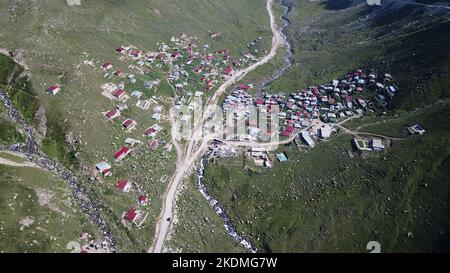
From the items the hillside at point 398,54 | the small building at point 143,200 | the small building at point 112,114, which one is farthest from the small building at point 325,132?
the small building at point 112,114

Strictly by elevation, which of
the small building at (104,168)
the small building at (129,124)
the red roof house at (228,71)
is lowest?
the red roof house at (228,71)

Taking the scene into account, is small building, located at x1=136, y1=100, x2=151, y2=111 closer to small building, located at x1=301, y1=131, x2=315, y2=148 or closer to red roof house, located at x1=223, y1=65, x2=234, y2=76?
red roof house, located at x1=223, y1=65, x2=234, y2=76

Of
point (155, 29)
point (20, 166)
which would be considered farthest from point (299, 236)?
point (155, 29)

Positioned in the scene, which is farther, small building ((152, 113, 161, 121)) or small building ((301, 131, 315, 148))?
small building ((152, 113, 161, 121))

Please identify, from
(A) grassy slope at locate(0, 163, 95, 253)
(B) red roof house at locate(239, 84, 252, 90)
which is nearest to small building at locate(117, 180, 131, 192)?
(A) grassy slope at locate(0, 163, 95, 253)

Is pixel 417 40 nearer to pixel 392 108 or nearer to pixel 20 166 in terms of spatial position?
pixel 392 108
